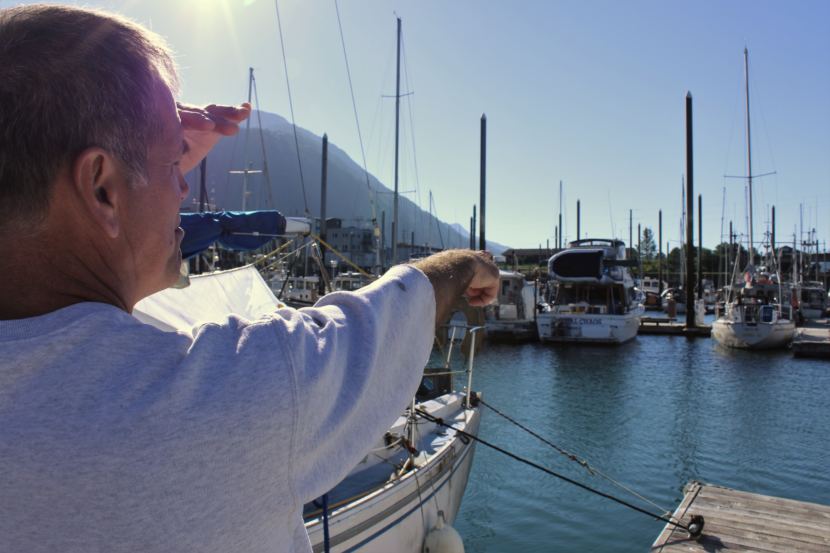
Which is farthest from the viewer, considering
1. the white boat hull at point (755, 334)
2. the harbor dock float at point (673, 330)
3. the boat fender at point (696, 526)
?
the harbor dock float at point (673, 330)

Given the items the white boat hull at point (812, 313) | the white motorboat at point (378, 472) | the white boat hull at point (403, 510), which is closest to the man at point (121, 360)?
the white motorboat at point (378, 472)

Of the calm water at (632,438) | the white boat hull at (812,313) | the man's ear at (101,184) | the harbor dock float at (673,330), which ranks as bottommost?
the calm water at (632,438)

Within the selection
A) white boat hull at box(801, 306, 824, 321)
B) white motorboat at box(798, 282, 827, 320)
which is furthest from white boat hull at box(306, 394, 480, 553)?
white boat hull at box(801, 306, 824, 321)

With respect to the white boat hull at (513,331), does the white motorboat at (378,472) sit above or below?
above

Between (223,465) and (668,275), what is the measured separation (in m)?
83.3

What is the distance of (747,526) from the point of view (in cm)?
689

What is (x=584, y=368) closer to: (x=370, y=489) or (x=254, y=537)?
(x=370, y=489)

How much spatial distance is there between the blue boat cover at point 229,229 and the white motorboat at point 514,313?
86.3ft

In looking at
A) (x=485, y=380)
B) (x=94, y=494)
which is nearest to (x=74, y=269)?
(x=94, y=494)

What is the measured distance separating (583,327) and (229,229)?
27645 millimetres

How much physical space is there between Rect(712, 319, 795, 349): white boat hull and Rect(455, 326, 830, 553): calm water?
1.83 metres

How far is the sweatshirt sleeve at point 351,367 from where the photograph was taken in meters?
0.88

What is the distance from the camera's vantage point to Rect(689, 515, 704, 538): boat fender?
21.9ft

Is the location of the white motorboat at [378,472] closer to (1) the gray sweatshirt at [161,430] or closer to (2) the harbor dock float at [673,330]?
(1) the gray sweatshirt at [161,430]
